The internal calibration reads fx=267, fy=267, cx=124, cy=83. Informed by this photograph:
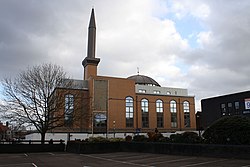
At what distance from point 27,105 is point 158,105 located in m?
44.3

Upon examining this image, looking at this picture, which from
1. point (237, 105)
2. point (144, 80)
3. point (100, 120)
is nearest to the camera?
point (100, 120)

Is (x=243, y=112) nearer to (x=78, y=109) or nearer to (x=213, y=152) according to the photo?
(x=78, y=109)

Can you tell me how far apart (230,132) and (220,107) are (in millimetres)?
52753

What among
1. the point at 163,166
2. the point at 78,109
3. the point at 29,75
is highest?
the point at 29,75

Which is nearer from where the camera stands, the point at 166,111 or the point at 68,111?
the point at 68,111

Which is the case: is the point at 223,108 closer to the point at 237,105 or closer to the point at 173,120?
the point at 237,105

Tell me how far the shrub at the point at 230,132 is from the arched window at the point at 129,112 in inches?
1809

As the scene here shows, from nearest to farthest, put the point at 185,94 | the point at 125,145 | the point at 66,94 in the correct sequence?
the point at 125,145 → the point at 66,94 → the point at 185,94

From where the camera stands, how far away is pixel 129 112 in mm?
65312

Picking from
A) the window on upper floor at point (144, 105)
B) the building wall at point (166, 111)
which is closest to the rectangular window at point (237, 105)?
the building wall at point (166, 111)

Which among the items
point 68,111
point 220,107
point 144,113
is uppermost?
point 220,107

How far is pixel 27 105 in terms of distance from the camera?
30797 mm

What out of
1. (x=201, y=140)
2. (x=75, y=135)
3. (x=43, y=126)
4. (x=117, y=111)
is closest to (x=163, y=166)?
(x=201, y=140)

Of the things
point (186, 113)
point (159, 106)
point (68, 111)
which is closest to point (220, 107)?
point (186, 113)
